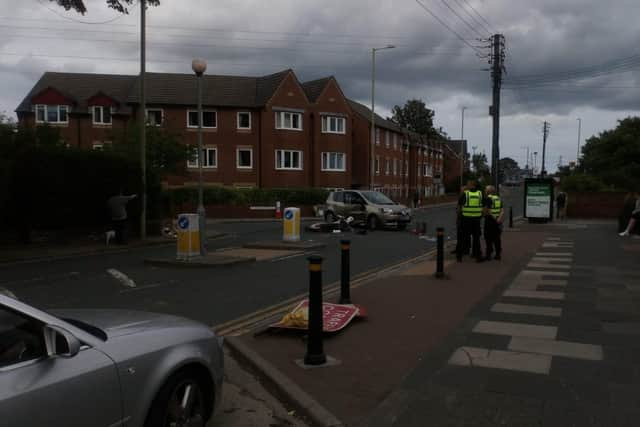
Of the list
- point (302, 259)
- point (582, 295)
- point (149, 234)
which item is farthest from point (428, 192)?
point (582, 295)

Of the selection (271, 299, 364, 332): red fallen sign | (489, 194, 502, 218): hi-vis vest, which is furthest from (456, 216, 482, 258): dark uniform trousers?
(271, 299, 364, 332): red fallen sign

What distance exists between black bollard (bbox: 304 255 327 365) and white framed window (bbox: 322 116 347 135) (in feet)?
136

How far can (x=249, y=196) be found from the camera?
3891 cm

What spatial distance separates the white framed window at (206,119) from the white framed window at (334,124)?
28.0ft

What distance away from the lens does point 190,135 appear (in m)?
43.3

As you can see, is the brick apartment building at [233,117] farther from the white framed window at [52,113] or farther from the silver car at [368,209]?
the silver car at [368,209]

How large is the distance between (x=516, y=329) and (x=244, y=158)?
127 ft

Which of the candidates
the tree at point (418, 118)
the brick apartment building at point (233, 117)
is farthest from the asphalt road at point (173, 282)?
the tree at point (418, 118)

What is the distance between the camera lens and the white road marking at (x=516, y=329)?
6684 millimetres

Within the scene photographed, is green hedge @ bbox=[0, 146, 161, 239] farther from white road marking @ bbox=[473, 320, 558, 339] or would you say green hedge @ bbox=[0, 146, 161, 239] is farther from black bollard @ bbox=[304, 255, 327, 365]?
white road marking @ bbox=[473, 320, 558, 339]

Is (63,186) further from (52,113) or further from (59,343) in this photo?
(52,113)

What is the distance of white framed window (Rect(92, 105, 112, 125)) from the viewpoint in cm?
4266

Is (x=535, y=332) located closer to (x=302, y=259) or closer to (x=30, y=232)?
(x=302, y=259)

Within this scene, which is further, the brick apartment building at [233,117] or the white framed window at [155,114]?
the brick apartment building at [233,117]
